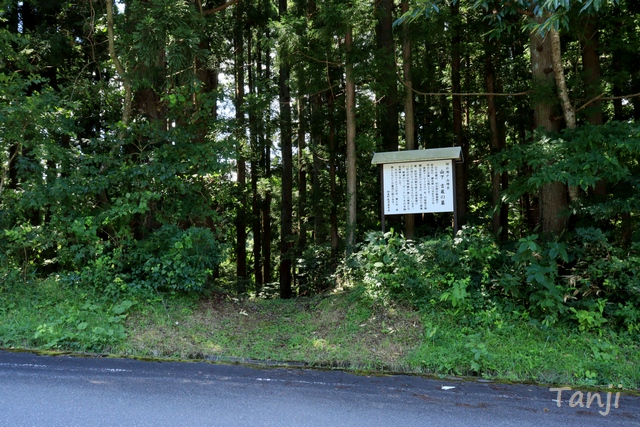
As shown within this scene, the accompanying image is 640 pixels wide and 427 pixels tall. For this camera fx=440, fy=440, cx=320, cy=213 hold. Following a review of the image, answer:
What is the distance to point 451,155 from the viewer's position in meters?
7.72

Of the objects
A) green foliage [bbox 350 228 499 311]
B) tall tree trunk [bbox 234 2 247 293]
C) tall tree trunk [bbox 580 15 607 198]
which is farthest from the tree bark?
tall tree trunk [bbox 234 2 247 293]

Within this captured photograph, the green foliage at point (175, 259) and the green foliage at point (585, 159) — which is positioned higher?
the green foliage at point (585, 159)

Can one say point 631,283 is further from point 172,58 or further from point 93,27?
→ point 93,27

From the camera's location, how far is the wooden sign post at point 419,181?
7781 mm

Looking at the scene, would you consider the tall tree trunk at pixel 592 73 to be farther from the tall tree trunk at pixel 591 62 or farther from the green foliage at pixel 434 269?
the green foliage at pixel 434 269

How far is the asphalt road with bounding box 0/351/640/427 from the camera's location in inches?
153

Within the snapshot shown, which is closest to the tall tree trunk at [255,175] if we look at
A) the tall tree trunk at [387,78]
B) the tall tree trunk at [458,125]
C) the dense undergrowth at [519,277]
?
the tall tree trunk at [387,78]

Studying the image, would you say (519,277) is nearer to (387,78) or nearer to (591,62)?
(387,78)

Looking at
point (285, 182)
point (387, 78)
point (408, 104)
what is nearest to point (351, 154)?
point (387, 78)

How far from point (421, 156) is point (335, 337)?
11.7ft

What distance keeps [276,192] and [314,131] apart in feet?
19.4

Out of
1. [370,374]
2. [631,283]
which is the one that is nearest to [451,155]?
[631,283]

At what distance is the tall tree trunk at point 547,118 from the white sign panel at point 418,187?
1.81 metres

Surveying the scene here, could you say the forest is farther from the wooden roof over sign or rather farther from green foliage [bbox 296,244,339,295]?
the wooden roof over sign
